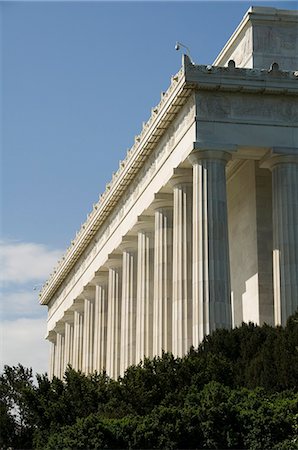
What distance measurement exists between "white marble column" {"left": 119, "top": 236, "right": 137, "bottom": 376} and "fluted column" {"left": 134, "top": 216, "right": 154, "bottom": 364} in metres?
3.86

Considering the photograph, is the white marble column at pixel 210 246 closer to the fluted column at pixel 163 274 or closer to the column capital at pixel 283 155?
the column capital at pixel 283 155

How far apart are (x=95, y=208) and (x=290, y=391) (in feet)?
187

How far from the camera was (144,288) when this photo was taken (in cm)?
8194

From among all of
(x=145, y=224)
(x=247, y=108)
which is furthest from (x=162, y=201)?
(x=247, y=108)

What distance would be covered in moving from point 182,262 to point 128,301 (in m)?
20.0

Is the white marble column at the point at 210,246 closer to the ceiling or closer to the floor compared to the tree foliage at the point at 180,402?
closer to the ceiling

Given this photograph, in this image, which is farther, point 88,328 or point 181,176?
point 88,328

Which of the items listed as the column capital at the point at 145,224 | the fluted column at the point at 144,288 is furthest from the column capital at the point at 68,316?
the column capital at the point at 145,224

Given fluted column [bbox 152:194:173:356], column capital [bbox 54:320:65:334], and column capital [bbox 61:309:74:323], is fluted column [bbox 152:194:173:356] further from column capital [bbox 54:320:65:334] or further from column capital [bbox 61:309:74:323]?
column capital [bbox 54:320:65:334]

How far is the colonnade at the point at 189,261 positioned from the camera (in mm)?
64062

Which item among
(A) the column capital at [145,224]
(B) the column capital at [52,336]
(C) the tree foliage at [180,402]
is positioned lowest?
(C) the tree foliage at [180,402]

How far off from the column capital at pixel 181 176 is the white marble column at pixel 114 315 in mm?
25114

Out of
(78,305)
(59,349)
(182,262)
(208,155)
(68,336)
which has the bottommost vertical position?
(182,262)

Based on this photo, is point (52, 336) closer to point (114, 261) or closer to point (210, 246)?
point (114, 261)
